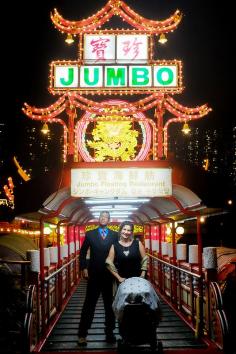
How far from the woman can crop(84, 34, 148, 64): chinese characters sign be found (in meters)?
8.67

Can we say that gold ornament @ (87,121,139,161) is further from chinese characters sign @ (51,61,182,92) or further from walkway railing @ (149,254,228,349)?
walkway railing @ (149,254,228,349)

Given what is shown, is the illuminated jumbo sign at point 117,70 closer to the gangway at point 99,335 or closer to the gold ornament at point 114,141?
the gold ornament at point 114,141

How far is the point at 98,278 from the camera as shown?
7324 millimetres

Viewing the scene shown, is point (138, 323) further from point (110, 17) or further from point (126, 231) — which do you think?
point (110, 17)

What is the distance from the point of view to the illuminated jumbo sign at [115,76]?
44.5 ft

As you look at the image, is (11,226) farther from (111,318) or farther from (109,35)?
(111,318)

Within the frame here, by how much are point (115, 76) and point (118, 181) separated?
5674 millimetres

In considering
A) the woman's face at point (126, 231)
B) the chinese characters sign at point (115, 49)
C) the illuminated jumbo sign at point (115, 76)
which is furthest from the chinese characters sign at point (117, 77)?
the woman's face at point (126, 231)

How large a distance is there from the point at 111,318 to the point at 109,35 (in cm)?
1029

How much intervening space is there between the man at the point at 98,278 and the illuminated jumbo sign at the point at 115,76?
7.19 metres

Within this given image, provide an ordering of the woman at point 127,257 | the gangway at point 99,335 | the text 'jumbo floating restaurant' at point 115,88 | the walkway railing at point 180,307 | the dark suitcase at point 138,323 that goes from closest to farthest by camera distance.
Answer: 1. the dark suitcase at point 138,323
2. the walkway railing at point 180,307
3. the woman at point 127,257
4. the gangway at point 99,335
5. the text 'jumbo floating restaurant' at point 115,88

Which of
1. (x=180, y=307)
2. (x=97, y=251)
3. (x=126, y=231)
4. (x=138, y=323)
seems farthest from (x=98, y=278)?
(x=180, y=307)

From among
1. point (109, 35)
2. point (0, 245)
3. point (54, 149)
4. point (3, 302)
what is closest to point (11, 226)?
point (0, 245)

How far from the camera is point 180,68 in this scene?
13.6 metres
